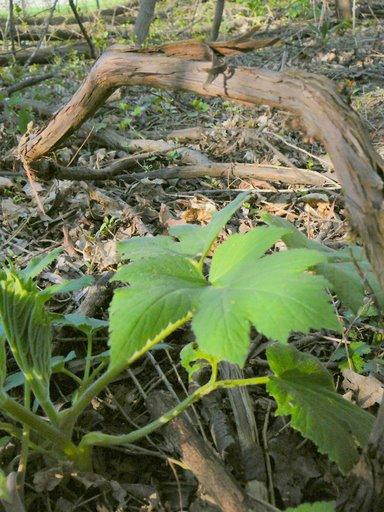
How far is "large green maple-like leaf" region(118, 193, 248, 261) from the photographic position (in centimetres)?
121

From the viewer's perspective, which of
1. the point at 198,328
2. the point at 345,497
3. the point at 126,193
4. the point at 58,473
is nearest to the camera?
the point at 198,328

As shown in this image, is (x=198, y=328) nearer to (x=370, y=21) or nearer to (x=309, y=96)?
(x=309, y=96)

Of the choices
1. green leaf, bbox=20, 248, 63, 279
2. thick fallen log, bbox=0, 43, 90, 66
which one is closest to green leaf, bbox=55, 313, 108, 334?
green leaf, bbox=20, 248, 63, 279

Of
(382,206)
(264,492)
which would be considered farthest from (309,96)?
(264,492)

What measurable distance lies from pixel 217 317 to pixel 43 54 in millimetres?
6543

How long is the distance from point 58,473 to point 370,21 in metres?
8.73

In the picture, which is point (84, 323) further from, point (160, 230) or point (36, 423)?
point (160, 230)

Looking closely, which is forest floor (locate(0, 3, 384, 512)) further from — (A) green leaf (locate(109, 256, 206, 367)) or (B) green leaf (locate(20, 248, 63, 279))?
(A) green leaf (locate(109, 256, 206, 367))

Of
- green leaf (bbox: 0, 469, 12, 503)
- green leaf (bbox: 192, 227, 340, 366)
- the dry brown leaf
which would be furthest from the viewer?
the dry brown leaf

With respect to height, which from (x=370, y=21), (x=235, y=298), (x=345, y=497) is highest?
(x=235, y=298)

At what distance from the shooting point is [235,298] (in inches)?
36.7

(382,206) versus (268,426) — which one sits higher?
(382,206)

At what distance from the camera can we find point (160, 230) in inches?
98.3

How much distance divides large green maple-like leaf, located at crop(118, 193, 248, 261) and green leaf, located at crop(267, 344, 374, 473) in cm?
29
